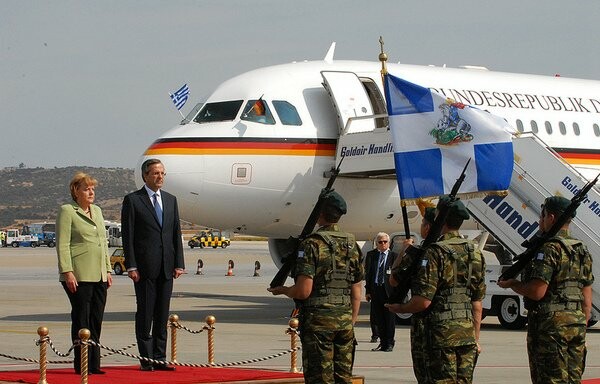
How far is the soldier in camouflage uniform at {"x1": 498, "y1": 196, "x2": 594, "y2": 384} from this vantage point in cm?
1223

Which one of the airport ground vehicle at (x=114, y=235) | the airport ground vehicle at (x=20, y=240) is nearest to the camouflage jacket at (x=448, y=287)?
the airport ground vehicle at (x=114, y=235)

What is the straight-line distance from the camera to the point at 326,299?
40.0ft

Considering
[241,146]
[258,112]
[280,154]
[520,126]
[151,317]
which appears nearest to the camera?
[151,317]

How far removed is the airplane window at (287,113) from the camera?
84.6 ft

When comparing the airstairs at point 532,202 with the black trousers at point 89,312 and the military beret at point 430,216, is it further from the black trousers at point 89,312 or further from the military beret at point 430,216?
the military beret at point 430,216

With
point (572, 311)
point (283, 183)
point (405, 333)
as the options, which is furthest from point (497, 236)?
point (572, 311)

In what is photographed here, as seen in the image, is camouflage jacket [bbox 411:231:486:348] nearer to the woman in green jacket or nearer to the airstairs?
the woman in green jacket

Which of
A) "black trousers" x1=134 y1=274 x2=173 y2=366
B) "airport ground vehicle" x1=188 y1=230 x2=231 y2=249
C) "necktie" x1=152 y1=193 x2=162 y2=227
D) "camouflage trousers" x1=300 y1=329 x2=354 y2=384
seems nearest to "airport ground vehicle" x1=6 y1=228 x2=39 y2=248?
"airport ground vehicle" x1=188 y1=230 x2=231 y2=249

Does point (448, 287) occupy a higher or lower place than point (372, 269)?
lower

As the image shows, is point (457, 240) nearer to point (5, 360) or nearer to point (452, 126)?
point (452, 126)

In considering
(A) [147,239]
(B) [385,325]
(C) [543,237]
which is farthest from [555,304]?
(B) [385,325]

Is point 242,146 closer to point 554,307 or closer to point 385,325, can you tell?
point 385,325

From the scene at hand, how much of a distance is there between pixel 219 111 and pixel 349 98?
8.04ft

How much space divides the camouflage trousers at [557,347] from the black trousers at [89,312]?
15.4 ft
